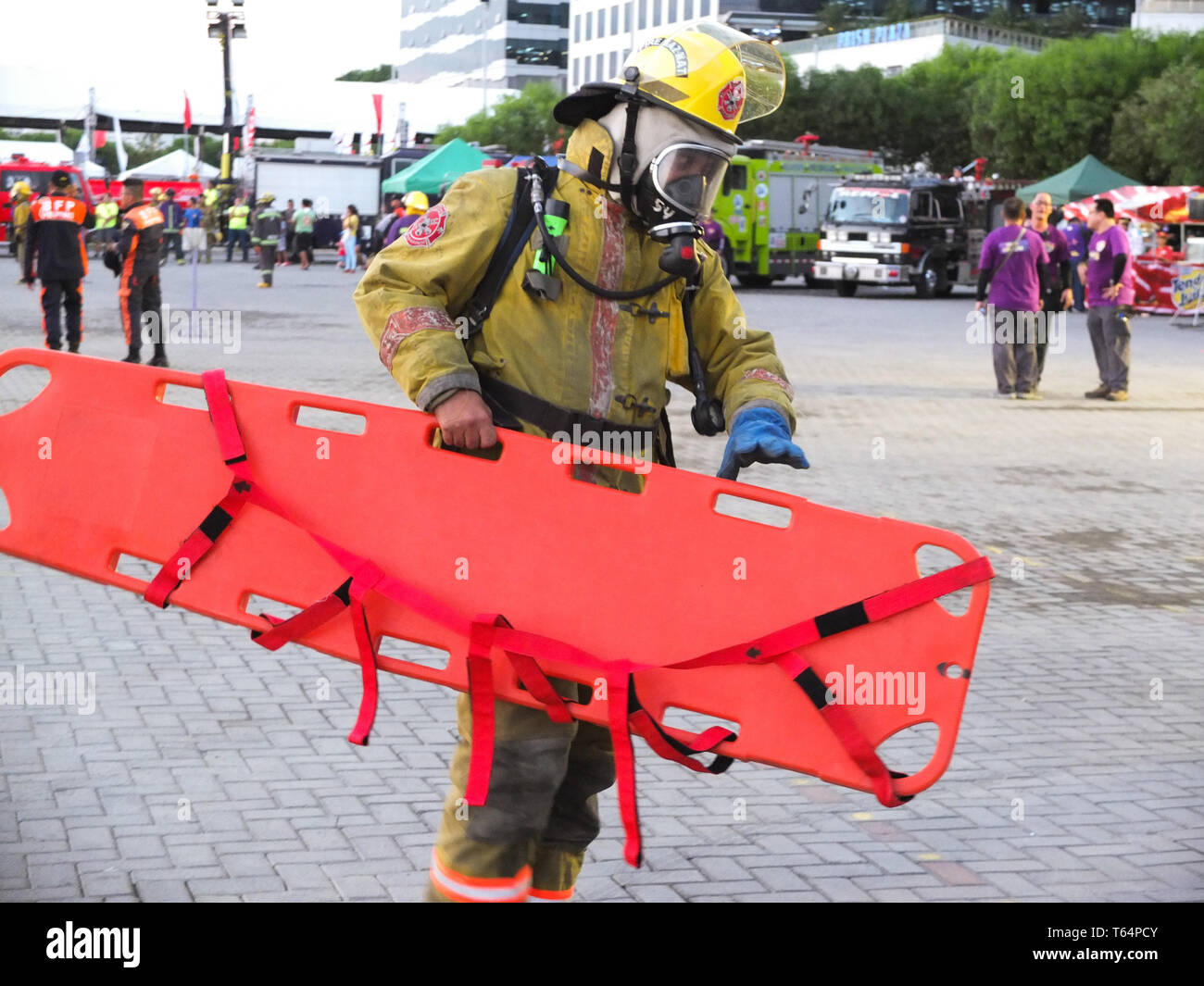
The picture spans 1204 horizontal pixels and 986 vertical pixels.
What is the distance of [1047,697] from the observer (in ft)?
18.6

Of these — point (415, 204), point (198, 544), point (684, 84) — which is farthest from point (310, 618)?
point (415, 204)

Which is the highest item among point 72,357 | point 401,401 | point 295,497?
point 72,357

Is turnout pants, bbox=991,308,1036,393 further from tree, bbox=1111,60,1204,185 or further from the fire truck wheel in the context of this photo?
tree, bbox=1111,60,1204,185

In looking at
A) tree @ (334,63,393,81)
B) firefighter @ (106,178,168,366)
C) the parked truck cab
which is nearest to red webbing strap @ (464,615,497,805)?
firefighter @ (106,178,168,366)

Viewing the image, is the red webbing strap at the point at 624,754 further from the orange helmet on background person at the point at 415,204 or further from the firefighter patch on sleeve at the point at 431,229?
the orange helmet on background person at the point at 415,204

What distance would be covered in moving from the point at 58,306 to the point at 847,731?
13.2 metres

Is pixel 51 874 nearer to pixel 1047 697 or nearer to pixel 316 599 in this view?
pixel 316 599

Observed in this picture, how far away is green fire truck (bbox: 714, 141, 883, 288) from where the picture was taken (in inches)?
1359

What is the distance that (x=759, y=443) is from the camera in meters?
3.13

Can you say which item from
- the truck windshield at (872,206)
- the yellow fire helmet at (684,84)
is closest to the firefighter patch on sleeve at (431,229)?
the yellow fire helmet at (684,84)

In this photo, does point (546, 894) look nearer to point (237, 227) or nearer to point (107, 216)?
point (107, 216)

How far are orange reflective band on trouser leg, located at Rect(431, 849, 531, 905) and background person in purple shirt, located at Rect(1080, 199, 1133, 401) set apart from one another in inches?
513

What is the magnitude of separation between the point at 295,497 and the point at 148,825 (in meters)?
1.27

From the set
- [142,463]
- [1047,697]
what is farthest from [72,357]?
[1047,697]
